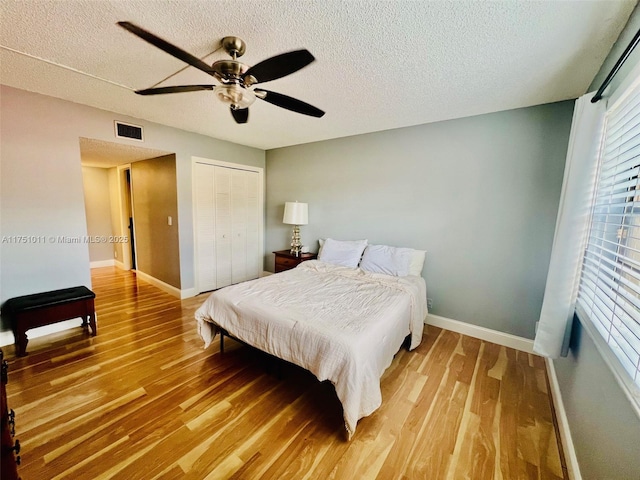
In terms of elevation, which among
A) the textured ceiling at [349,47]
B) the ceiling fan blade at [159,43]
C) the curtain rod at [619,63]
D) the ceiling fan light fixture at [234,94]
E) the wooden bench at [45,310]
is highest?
the textured ceiling at [349,47]

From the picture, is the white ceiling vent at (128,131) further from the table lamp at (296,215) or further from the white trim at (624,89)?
the white trim at (624,89)

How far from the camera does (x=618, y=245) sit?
1254mm

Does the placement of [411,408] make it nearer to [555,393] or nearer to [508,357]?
[555,393]

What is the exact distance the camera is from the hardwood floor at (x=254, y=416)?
1423 millimetres

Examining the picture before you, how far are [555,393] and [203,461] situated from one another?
2488 millimetres

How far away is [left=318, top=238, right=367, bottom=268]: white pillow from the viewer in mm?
3346

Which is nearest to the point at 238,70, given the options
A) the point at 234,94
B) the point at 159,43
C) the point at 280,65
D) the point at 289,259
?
the point at 234,94

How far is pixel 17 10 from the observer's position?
1414 millimetres

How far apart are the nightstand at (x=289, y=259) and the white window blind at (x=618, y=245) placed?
2.93 m

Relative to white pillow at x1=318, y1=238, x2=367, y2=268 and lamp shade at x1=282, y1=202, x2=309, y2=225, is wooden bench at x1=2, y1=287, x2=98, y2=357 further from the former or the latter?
white pillow at x1=318, y1=238, x2=367, y2=268

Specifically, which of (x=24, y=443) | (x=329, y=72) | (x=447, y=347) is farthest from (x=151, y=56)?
(x=447, y=347)

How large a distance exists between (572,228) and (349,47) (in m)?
1.89

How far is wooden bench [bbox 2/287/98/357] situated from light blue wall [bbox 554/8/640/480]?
391 cm

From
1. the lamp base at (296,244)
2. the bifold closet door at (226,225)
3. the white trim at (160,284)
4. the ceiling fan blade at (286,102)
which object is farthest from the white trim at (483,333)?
the white trim at (160,284)
